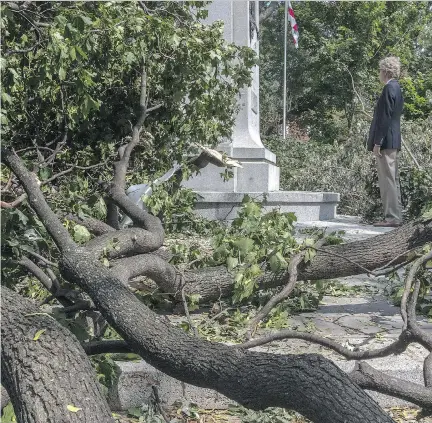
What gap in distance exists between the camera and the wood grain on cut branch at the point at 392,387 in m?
2.63

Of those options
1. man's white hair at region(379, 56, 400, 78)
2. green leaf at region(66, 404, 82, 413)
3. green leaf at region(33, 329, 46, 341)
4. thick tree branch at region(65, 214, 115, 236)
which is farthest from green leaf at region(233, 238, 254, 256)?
man's white hair at region(379, 56, 400, 78)

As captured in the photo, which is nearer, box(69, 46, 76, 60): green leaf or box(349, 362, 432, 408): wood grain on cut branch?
box(349, 362, 432, 408): wood grain on cut branch

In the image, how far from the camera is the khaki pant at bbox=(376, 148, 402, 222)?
30.6 ft

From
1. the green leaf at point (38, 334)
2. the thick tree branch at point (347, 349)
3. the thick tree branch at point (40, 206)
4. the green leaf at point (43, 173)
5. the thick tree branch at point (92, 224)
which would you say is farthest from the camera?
the green leaf at point (43, 173)

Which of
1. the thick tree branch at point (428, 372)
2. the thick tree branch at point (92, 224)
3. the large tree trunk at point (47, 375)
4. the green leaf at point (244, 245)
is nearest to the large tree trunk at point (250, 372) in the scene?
the large tree trunk at point (47, 375)

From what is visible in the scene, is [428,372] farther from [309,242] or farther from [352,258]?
[309,242]

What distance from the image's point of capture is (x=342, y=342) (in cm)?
433

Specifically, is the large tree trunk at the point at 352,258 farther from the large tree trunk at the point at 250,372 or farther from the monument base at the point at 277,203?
the monument base at the point at 277,203

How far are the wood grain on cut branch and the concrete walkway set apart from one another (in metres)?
1.05

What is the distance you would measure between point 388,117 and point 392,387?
6.78m

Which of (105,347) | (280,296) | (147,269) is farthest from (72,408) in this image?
(147,269)

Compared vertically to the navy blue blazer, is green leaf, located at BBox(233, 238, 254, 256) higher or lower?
lower

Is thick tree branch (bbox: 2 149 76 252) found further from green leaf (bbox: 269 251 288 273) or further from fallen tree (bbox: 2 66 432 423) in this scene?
green leaf (bbox: 269 251 288 273)

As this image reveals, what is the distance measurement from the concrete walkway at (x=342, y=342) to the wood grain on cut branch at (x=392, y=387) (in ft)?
3.46
